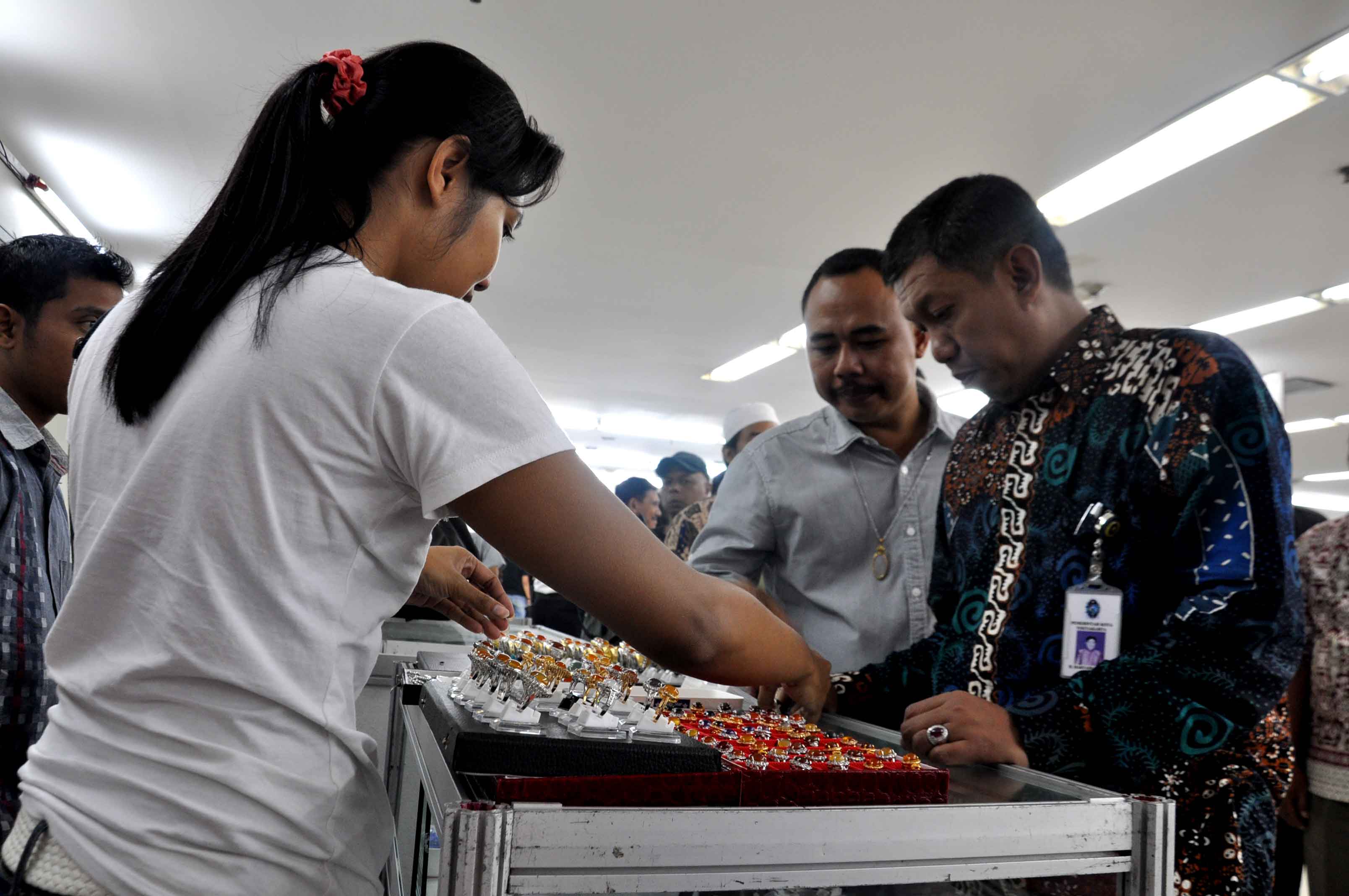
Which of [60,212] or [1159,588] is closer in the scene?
[1159,588]

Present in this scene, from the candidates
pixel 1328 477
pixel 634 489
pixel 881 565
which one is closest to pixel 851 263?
pixel 881 565

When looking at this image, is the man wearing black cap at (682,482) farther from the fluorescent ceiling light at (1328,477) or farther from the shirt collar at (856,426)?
the fluorescent ceiling light at (1328,477)

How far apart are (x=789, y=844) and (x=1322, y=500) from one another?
2064cm

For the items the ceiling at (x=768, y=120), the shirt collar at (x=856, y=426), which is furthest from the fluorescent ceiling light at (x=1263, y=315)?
the shirt collar at (x=856, y=426)

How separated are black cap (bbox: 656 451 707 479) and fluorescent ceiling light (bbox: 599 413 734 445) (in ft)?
21.3

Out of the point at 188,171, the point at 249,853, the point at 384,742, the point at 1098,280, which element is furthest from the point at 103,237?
the point at 249,853

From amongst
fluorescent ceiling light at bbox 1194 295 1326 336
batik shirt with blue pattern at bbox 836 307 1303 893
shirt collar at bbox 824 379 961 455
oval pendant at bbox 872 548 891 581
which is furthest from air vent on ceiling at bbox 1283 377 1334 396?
batik shirt with blue pattern at bbox 836 307 1303 893

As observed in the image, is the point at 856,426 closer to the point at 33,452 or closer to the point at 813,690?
the point at 813,690

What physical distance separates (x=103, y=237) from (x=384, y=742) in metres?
7.37

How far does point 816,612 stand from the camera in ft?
6.70

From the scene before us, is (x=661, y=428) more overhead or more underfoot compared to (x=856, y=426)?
more overhead

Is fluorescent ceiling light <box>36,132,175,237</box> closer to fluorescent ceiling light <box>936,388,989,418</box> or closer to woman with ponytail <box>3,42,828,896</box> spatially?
woman with ponytail <box>3,42,828,896</box>

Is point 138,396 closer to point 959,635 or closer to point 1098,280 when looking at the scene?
point 959,635

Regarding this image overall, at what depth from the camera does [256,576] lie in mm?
748
